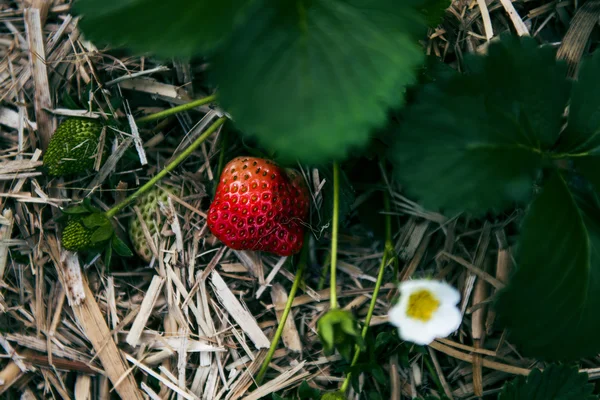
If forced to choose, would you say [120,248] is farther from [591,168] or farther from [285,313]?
[591,168]

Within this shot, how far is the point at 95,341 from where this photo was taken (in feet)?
4.30

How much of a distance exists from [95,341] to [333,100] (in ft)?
2.76

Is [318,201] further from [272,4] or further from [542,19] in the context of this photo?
[542,19]

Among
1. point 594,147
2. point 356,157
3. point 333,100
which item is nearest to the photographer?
point 333,100

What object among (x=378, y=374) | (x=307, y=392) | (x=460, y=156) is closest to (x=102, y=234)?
(x=307, y=392)

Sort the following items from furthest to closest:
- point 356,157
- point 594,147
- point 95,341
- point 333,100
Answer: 1. point 95,341
2. point 356,157
3. point 594,147
4. point 333,100

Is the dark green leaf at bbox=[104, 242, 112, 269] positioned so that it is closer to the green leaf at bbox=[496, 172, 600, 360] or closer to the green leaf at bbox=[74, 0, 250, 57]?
the green leaf at bbox=[74, 0, 250, 57]

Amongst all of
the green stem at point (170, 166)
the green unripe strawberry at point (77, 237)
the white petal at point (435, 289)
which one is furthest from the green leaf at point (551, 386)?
the green unripe strawberry at point (77, 237)

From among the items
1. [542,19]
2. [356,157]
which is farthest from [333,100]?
[542,19]

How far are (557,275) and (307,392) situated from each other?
0.53m

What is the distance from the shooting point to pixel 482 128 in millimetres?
997

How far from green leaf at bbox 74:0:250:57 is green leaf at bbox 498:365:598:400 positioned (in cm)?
86

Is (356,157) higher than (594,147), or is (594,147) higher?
(594,147)

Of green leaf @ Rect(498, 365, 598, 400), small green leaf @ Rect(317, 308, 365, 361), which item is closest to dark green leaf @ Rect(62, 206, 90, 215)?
small green leaf @ Rect(317, 308, 365, 361)
